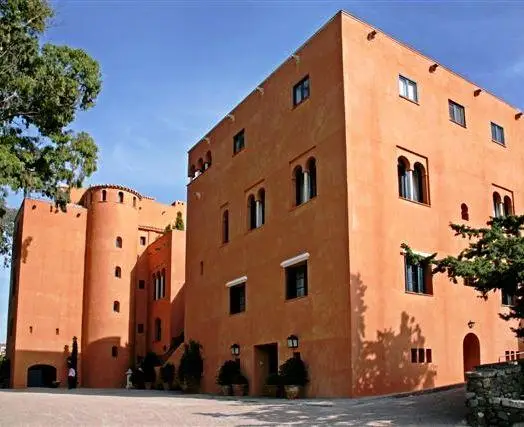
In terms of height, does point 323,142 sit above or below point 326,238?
above

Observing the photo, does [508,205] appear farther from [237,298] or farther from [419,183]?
[237,298]

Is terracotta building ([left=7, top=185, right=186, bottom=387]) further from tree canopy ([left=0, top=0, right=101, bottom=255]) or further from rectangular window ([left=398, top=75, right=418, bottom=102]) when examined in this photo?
rectangular window ([left=398, top=75, right=418, bottom=102])

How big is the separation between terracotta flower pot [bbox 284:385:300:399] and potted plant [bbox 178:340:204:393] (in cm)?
922

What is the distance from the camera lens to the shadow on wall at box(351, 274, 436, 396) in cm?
1872

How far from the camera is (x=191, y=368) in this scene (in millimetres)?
28828

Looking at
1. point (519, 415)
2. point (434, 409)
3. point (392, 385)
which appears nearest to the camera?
point (519, 415)

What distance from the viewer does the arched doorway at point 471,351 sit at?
22094 millimetres

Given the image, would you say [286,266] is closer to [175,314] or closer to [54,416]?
[54,416]

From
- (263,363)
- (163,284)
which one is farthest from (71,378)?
(263,363)

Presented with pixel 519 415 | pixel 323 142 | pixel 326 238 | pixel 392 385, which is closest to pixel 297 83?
pixel 323 142

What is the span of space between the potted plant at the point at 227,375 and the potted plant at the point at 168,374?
707 cm

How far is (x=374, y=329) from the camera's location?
19250mm

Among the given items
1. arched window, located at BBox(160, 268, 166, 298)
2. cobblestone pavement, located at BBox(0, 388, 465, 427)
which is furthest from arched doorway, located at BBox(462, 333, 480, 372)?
arched window, located at BBox(160, 268, 166, 298)

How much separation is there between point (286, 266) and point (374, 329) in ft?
14.8
